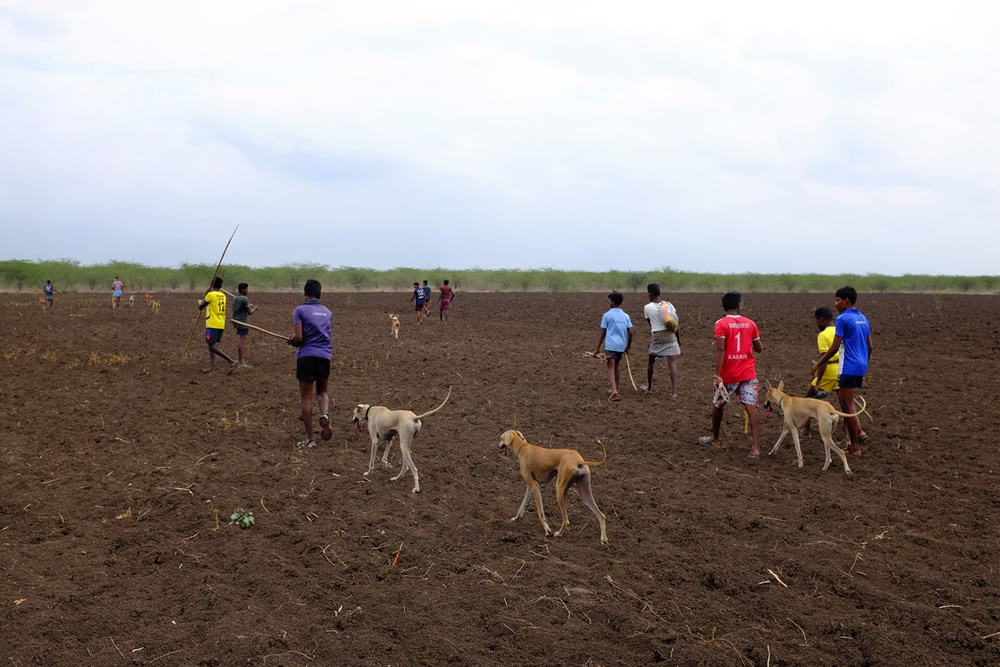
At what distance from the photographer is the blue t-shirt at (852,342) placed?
9.12m

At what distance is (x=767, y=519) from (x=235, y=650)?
480cm

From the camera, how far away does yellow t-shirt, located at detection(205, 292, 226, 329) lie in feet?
46.7

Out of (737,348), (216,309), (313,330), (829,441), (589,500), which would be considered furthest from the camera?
(216,309)

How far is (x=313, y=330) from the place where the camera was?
30.9 ft

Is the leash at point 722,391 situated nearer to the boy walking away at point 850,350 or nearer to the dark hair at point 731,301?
the dark hair at point 731,301

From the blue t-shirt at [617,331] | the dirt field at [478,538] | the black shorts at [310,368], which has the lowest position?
the dirt field at [478,538]

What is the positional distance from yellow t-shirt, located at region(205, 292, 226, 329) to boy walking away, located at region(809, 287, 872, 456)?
1059cm

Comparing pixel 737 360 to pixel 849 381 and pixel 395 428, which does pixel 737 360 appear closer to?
pixel 849 381

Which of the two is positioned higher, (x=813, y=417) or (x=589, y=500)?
(x=813, y=417)

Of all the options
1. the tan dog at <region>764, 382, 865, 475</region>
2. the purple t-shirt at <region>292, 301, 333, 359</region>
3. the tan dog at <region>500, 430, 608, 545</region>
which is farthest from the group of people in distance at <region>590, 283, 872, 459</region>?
the purple t-shirt at <region>292, 301, 333, 359</region>

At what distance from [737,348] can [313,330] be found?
5299 mm

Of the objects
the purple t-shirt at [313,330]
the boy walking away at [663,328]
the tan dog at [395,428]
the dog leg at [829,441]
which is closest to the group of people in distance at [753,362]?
the dog leg at [829,441]

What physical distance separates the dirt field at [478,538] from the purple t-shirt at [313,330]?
127 centimetres

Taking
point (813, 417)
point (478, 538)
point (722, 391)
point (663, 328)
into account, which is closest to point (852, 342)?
point (813, 417)
